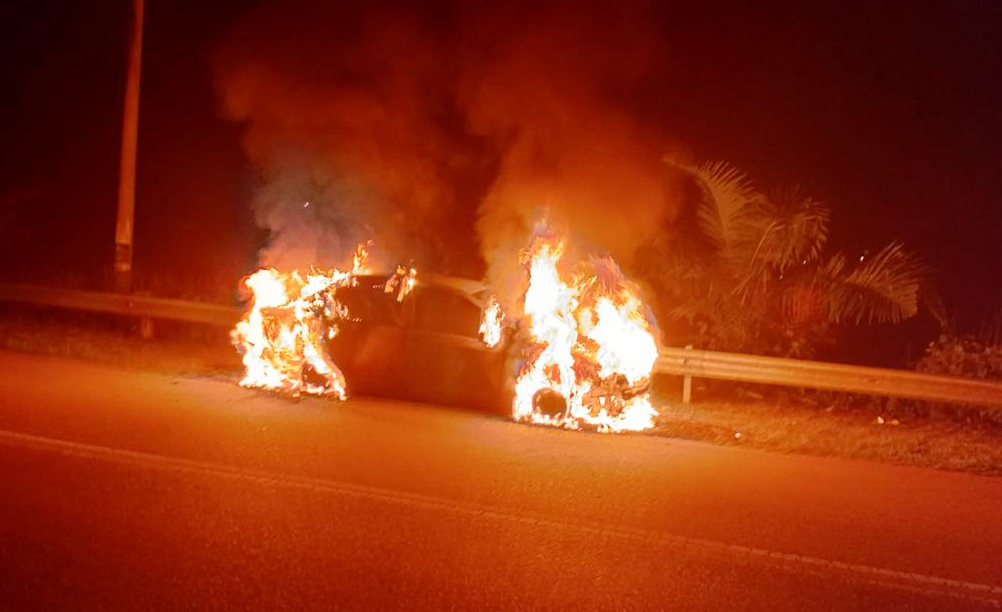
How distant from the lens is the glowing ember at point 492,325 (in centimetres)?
1017

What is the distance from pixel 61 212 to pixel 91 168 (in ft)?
4.94

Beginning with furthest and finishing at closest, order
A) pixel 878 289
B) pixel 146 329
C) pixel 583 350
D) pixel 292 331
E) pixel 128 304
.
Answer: pixel 146 329 < pixel 128 304 < pixel 878 289 < pixel 292 331 < pixel 583 350

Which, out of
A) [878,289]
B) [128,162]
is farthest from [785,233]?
[128,162]

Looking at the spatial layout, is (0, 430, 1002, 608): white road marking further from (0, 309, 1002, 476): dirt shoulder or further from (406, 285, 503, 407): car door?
(0, 309, 1002, 476): dirt shoulder

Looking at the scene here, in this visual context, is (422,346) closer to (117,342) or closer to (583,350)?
(583,350)

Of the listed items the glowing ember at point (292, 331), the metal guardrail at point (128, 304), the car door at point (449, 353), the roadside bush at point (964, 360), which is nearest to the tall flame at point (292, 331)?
the glowing ember at point (292, 331)

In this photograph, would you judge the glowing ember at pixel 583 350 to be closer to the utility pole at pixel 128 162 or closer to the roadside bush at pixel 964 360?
the roadside bush at pixel 964 360

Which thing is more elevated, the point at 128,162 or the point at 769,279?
the point at 128,162

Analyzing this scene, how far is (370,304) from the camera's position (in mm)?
10711

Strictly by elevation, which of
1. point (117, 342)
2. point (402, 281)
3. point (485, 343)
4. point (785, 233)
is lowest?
point (117, 342)

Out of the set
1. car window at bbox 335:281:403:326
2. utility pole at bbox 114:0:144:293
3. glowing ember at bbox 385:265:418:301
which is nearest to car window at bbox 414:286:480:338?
glowing ember at bbox 385:265:418:301

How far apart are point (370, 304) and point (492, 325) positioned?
4.64 ft

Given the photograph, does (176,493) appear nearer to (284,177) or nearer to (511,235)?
(511,235)

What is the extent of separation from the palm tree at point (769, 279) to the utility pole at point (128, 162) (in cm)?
762
